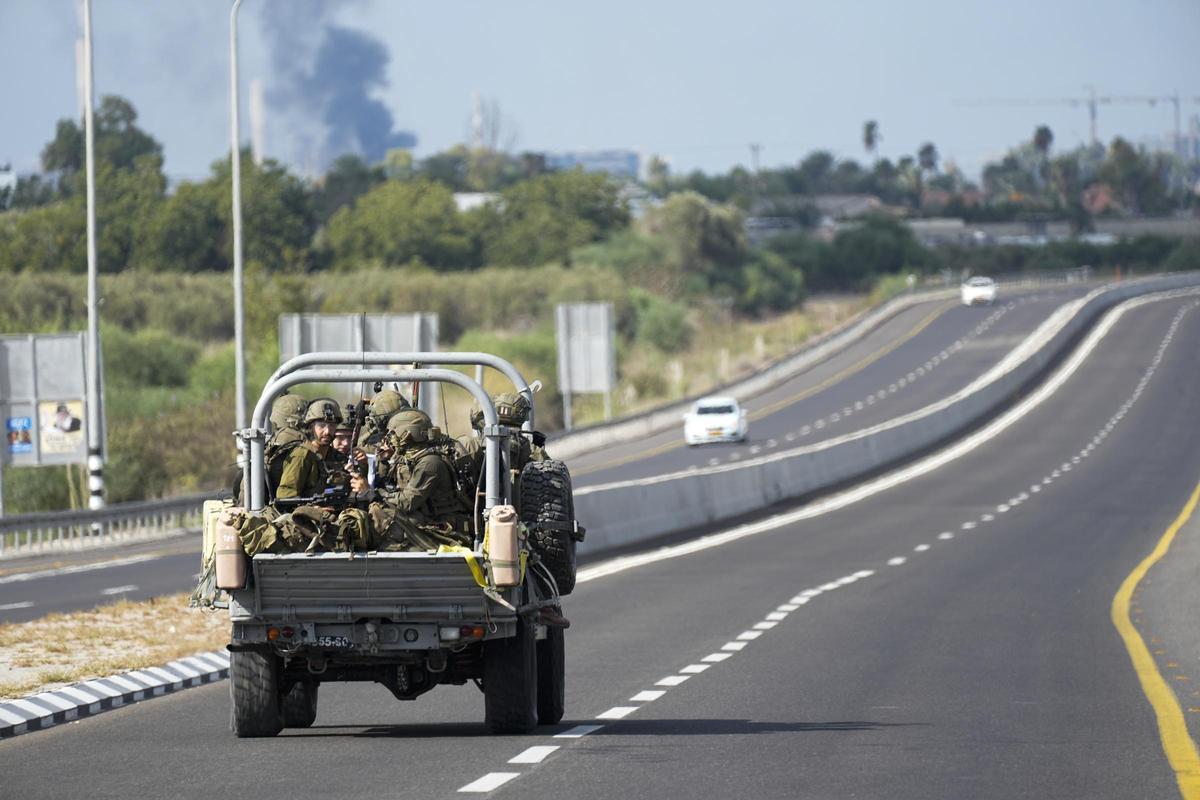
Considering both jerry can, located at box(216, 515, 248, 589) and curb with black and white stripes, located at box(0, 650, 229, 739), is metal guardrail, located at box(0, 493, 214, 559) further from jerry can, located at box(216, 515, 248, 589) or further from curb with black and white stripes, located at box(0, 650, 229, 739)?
jerry can, located at box(216, 515, 248, 589)

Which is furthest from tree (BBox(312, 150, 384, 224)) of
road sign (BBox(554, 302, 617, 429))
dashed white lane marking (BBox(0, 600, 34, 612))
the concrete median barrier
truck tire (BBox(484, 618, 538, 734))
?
truck tire (BBox(484, 618, 538, 734))

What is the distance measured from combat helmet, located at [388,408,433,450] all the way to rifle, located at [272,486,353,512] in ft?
1.29

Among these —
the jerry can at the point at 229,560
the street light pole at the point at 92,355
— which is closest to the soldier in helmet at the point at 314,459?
the jerry can at the point at 229,560

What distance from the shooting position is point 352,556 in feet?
37.1

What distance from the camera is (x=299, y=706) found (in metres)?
13.0

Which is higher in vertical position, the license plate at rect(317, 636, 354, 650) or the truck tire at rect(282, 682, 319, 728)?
the license plate at rect(317, 636, 354, 650)

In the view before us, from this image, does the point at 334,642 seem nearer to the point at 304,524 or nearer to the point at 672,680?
the point at 304,524

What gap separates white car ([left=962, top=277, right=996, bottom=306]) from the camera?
118 m

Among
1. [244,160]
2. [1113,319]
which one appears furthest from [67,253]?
[1113,319]

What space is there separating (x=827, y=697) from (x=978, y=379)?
234 ft

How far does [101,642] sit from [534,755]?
26.5 ft

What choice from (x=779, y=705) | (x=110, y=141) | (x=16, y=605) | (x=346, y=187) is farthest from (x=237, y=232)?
(x=346, y=187)

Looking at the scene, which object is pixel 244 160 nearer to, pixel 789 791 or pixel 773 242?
pixel 773 242

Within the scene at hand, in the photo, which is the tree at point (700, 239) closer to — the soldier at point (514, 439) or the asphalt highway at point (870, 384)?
the asphalt highway at point (870, 384)
